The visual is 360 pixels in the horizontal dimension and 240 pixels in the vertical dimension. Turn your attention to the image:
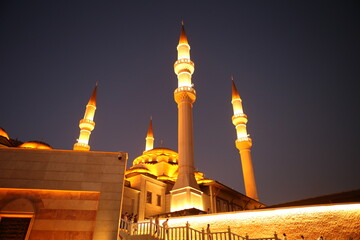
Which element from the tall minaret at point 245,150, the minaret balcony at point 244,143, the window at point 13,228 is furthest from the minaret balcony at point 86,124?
the window at point 13,228

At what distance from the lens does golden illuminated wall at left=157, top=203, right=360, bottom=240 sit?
11781 millimetres

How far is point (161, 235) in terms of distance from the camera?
35.8 ft

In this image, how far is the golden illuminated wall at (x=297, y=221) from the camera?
38.7 ft

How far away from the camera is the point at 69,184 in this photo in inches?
417

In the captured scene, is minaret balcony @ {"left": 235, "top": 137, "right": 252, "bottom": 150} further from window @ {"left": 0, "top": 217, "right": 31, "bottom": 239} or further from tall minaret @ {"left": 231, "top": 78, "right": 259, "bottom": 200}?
window @ {"left": 0, "top": 217, "right": 31, "bottom": 239}

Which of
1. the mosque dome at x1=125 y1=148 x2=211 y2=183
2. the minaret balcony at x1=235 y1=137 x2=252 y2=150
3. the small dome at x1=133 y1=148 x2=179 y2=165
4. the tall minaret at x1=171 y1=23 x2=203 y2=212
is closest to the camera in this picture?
the tall minaret at x1=171 y1=23 x2=203 y2=212

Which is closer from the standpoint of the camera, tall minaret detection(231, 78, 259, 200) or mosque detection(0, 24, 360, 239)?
mosque detection(0, 24, 360, 239)

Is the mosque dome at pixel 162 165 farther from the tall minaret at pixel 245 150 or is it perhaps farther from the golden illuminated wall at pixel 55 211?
the golden illuminated wall at pixel 55 211

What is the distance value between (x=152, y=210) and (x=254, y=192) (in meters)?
12.1

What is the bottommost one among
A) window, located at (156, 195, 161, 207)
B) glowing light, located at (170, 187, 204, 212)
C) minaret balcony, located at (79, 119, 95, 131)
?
glowing light, located at (170, 187, 204, 212)

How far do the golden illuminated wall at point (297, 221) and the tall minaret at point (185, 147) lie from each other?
514 cm

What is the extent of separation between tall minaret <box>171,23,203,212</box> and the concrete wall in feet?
30.2

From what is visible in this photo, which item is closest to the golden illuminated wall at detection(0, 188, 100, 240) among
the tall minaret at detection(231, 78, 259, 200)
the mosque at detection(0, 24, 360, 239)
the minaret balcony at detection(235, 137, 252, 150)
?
the mosque at detection(0, 24, 360, 239)

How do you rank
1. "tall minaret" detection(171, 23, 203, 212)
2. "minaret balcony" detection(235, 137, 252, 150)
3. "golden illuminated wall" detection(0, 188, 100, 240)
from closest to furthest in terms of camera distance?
A: "golden illuminated wall" detection(0, 188, 100, 240) < "tall minaret" detection(171, 23, 203, 212) < "minaret balcony" detection(235, 137, 252, 150)
